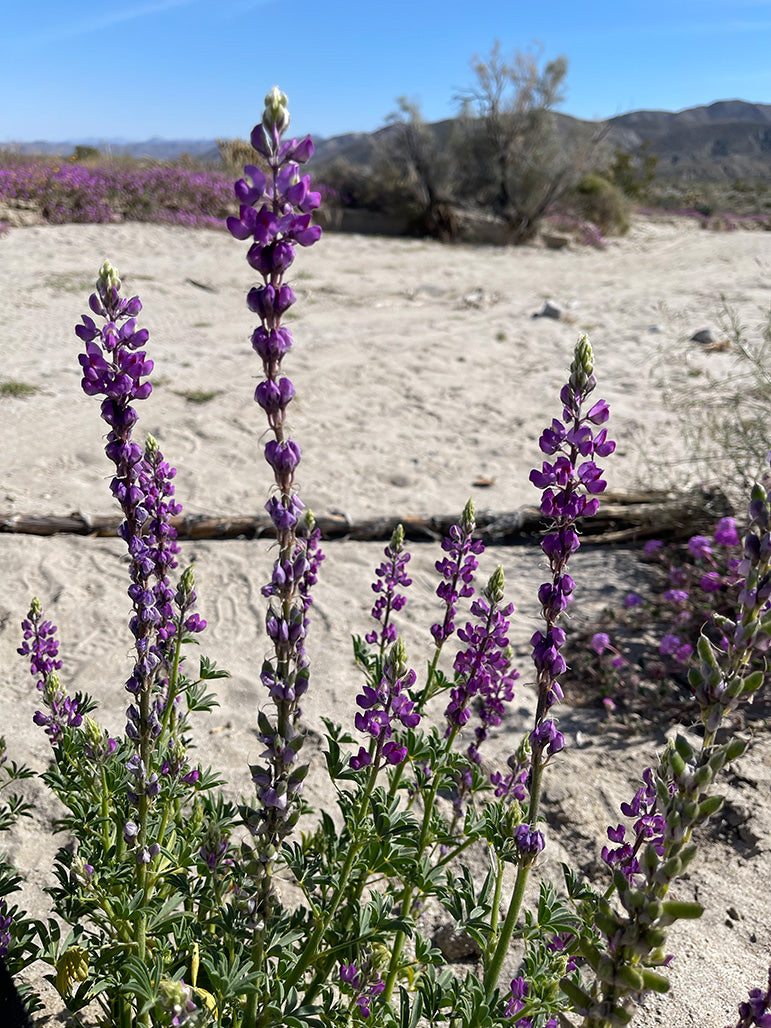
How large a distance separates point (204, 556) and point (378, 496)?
1.80 meters

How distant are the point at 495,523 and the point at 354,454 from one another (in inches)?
83.4

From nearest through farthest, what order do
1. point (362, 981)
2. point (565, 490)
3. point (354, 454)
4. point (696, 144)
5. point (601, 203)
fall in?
point (565, 490), point (362, 981), point (354, 454), point (601, 203), point (696, 144)

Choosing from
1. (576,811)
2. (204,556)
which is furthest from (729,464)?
(204,556)

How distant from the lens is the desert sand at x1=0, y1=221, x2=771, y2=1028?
351 cm

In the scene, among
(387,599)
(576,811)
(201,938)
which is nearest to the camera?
(201,938)

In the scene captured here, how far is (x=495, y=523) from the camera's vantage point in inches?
239

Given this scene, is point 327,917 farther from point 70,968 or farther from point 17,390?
point 17,390

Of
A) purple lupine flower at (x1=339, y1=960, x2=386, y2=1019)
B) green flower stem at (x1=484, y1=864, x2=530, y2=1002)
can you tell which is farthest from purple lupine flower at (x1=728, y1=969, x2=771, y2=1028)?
purple lupine flower at (x1=339, y1=960, x2=386, y2=1019)

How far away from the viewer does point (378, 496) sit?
6.79m

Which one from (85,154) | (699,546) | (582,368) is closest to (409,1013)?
(582,368)

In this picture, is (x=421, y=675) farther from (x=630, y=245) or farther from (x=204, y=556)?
(x=630, y=245)

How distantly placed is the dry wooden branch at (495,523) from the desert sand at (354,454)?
0.46 feet

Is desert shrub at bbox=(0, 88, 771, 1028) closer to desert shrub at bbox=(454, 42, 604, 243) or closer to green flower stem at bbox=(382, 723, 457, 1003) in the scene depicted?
green flower stem at bbox=(382, 723, 457, 1003)

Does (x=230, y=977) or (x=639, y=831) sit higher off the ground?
(x=639, y=831)
